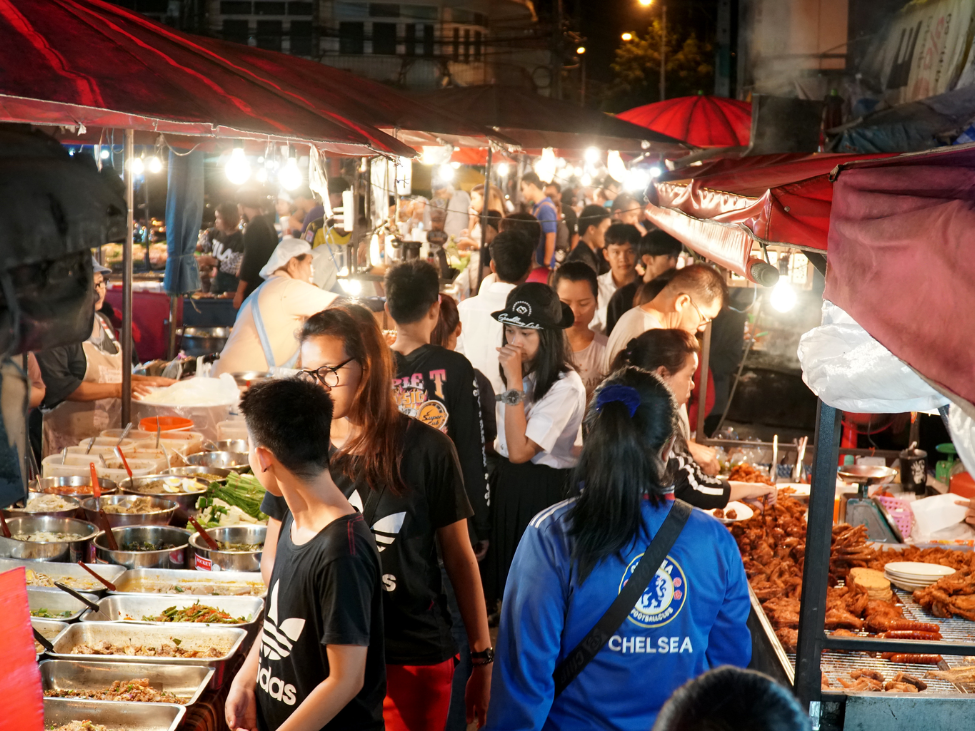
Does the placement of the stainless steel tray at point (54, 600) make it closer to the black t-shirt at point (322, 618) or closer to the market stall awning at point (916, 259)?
the black t-shirt at point (322, 618)

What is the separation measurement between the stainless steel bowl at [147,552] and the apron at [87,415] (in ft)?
8.15

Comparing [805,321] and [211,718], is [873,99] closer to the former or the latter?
[805,321]

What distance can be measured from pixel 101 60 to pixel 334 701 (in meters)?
2.84

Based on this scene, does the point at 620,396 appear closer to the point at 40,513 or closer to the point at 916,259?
the point at 916,259

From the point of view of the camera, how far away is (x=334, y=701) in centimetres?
244

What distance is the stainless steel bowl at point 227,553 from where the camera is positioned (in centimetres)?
425

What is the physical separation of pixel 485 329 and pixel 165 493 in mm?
2430

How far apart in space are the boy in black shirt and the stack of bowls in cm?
280

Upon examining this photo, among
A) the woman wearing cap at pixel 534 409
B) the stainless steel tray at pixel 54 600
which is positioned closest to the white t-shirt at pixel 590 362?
the woman wearing cap at pixel 534 409

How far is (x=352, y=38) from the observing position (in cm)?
3762

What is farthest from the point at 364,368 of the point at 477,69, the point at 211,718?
the point at 477,69

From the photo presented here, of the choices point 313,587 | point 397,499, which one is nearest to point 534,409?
point 397,499

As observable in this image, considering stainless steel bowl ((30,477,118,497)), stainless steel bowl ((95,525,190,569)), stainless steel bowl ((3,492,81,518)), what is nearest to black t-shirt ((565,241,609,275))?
stainless steel bowl ((30,477,118,497))

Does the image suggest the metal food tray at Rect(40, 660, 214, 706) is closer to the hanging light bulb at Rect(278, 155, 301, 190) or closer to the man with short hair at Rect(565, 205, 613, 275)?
the hanging light bulb at Rect(278, 155, 301, 190)
